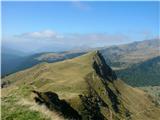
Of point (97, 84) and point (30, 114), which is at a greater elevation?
point (30, 114)

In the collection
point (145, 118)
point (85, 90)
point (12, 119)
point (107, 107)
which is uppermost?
point (12, 119)

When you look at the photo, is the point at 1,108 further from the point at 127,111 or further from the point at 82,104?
the point at 127,111

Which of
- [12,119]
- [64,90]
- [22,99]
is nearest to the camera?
[12,119]

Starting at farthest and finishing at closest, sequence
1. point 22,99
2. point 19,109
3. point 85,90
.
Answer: point 85,90 < point 22,99 < point 19,109

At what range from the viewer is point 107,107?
175250mm

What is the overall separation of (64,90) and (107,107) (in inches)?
1452

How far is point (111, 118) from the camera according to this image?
159 m

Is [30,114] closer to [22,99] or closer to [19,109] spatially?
[19,109]

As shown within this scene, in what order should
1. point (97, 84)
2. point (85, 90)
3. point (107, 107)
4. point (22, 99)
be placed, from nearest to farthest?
1. point (22, 99)
2. point (85, 90)
3. point (107, 107)
4. point (97, 84)

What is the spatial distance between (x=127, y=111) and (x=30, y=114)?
179m

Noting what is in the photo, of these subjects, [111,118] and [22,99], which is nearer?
[22,99]

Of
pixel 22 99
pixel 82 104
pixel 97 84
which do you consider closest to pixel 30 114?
pixel 22 99

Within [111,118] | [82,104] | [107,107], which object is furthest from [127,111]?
[82,104]

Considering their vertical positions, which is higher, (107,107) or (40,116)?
(40,116)
